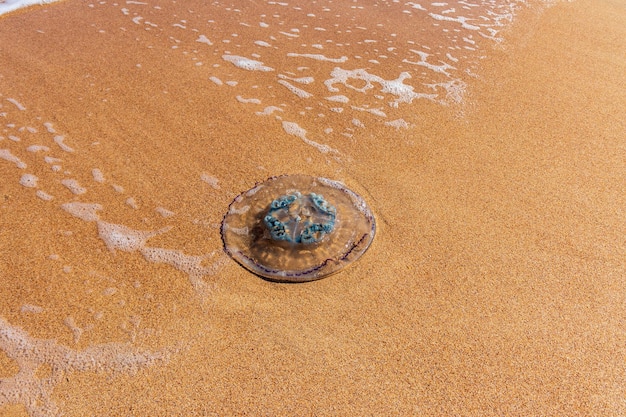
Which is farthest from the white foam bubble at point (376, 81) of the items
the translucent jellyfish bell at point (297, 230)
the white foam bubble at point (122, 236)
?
the white foam bubble at point (122, 236)

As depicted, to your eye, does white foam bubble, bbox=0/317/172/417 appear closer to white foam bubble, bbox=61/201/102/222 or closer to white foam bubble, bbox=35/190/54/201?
white foam bubble, bbox=61/201/102/222

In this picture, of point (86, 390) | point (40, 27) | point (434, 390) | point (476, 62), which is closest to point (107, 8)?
point (40, 27)

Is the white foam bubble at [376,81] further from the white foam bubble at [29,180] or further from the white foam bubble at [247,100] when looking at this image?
the white foam bubble at [29,180]

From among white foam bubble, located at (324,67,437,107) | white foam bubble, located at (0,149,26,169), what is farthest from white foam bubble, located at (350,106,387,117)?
white foam bubble, located at (0,149,26,169)

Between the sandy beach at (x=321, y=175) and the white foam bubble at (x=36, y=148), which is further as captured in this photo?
the white foam bubble at (x=36, y=148)

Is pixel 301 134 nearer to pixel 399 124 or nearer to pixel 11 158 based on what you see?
pixel 399 124

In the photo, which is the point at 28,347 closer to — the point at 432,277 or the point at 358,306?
the point at 358,306
